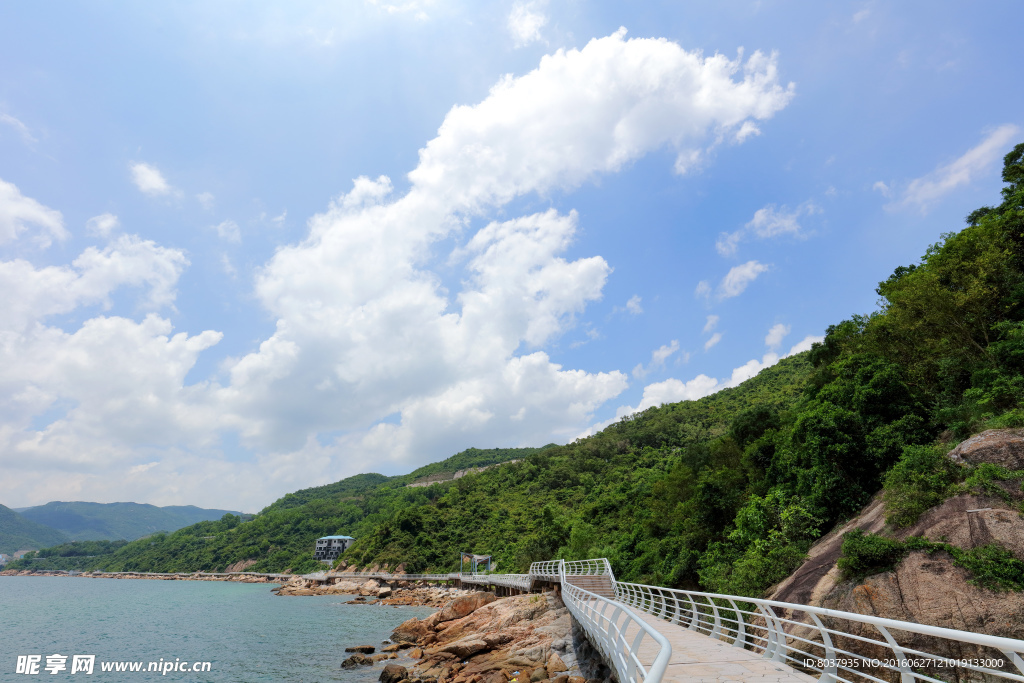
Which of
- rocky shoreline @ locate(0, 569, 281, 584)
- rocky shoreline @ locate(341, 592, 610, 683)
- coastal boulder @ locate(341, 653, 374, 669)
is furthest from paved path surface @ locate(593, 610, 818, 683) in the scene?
rocky shoreline @ locate(0, 569, 281, 584)

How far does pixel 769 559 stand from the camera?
66.7 feet

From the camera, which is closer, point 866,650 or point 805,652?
point 805,652

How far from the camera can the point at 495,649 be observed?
2483 centimetres

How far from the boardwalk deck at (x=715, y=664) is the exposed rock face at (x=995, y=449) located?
983 cm

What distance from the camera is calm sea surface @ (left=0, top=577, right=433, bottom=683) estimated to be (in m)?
25.1

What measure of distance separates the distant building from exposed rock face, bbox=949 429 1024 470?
136 meters

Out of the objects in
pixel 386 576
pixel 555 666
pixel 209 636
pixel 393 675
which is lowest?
pixel 386 576

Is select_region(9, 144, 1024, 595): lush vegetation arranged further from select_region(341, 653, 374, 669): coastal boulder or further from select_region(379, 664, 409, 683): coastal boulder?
select_region(341, 653, 374, 669): coastal boulder

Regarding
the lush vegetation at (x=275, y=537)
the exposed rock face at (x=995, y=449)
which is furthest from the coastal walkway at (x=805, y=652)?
the lush vegetation at (x=275, y=537)

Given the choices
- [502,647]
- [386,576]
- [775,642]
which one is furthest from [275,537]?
[775,642]

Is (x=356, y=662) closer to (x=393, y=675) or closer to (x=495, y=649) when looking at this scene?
(x=393, y=675)

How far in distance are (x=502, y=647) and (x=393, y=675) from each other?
18.6 feet

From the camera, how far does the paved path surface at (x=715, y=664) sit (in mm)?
8352

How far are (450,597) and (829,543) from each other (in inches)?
2113
